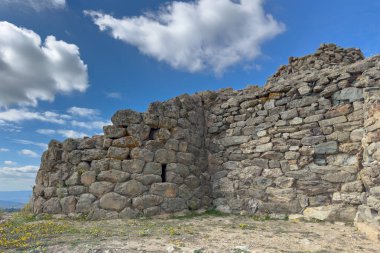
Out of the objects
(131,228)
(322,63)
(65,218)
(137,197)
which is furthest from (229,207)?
(322,63)

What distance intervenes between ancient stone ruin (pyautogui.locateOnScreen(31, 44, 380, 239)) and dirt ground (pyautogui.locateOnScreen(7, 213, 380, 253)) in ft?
2.00

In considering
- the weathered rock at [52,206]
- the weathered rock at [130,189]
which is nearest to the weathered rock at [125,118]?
the weathered rock at [130,189]

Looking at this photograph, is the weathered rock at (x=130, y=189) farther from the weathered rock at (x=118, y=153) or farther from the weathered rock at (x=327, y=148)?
the weathered rock at (x=327, y=148)

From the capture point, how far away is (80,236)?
4.75m

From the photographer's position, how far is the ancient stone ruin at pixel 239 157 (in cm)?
582

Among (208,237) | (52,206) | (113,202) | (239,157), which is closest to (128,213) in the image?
(113,202)

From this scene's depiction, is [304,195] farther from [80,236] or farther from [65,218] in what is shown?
[65,218]

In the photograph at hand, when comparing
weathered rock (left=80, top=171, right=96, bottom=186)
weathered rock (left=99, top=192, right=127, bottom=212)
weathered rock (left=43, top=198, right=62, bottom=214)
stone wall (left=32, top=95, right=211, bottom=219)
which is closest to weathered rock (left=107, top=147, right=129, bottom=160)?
stone wall (left=32, top=95, right=211, bottom=219)

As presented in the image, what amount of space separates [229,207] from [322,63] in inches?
214

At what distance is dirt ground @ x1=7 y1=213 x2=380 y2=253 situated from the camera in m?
4.01

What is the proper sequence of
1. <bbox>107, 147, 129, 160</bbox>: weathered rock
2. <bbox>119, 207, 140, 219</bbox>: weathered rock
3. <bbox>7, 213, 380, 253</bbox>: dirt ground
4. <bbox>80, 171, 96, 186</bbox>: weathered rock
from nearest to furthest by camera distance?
<bbox>7, 213, 380, 253</bbox>: dirt ground < <bbox>119, 207, 140, 219</bbox>: weathered rock < <bbox>80, 171, 96, 186</bbox>: weathered rock < <bbox>107, 147, 129, 160</bbox>: weathered rock

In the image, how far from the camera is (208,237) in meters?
4.64

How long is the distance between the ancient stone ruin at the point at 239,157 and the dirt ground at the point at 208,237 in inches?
24.0

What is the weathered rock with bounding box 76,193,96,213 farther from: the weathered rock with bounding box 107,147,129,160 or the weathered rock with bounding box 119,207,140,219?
the weathered rock with bounding box 107,147,129,160
